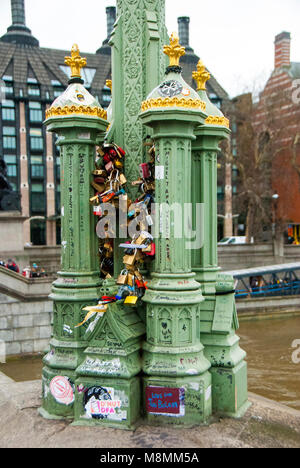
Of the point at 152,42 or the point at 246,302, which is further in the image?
the point at 246,302

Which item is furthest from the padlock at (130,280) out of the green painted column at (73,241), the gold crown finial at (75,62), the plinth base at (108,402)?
the gold crown finial at (75,62)

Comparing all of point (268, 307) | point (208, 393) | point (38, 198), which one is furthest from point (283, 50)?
point (208, 393)

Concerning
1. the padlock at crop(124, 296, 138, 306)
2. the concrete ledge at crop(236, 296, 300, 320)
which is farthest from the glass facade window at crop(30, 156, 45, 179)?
the padlock at crop(124, 296, 138, 306)

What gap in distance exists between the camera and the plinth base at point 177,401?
5.49 metres

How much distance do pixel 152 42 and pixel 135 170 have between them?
5.36 ft

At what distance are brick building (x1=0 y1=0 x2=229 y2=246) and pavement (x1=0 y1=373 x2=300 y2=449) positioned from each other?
41.0 metres

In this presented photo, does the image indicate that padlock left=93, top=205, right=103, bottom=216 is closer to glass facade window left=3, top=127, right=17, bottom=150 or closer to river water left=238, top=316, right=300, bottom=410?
river water left=238, top=316, right=300, bottom=410

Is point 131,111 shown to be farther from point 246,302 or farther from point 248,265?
point 248,265

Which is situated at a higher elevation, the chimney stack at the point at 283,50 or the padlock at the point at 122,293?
the chimney stack at the point at 283,50

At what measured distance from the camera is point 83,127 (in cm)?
616

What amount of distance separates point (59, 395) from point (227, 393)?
202 centimetres

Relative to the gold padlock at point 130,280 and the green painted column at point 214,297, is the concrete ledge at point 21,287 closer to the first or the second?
the green painted column at point 214,297

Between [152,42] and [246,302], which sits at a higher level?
[152,42]
